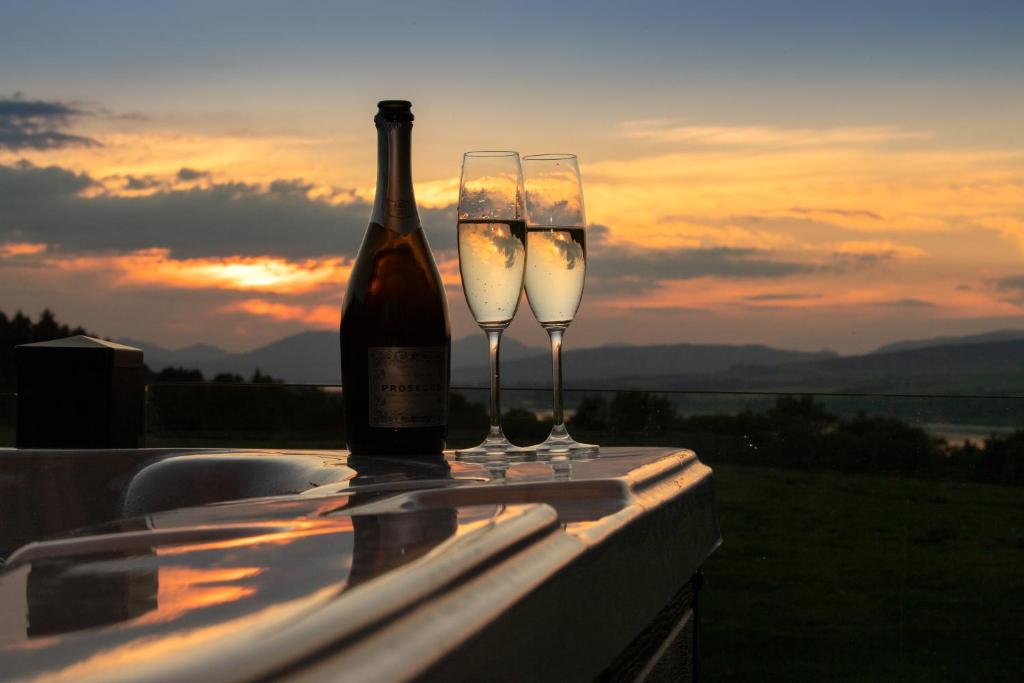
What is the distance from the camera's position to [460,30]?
30.9 feet

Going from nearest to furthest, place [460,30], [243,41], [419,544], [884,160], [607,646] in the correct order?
[419,544] → [607,646] → [460,30] → [243,41] → [884,160]

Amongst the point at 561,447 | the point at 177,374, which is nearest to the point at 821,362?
the point at 177,374

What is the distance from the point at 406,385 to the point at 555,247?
24 centimetres

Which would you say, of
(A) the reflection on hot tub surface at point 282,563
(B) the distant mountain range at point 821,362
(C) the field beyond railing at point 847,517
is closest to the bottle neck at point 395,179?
(A) the reflection on hot tub surface at point 282,563

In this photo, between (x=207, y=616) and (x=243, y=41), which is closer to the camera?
(x=207, y=616)

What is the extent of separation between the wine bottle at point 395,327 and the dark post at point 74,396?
36.1 inches

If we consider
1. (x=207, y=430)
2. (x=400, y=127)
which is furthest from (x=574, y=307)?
(x=207, y=430)

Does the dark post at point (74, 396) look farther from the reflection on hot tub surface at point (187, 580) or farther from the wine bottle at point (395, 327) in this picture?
the reflection on hot tub surface at point (187, 580)

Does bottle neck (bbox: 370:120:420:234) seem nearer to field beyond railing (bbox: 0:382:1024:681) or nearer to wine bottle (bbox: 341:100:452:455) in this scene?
wine bottle (bbox: 341:100:452:455)

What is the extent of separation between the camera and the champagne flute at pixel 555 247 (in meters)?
1.29

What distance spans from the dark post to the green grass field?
139 centimetres

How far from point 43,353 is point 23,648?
1.87 metres

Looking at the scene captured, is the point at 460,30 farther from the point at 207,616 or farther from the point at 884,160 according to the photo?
the point at 207,616

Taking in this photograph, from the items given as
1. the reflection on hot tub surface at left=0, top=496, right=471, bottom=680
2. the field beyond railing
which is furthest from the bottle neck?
the field beyond railing
